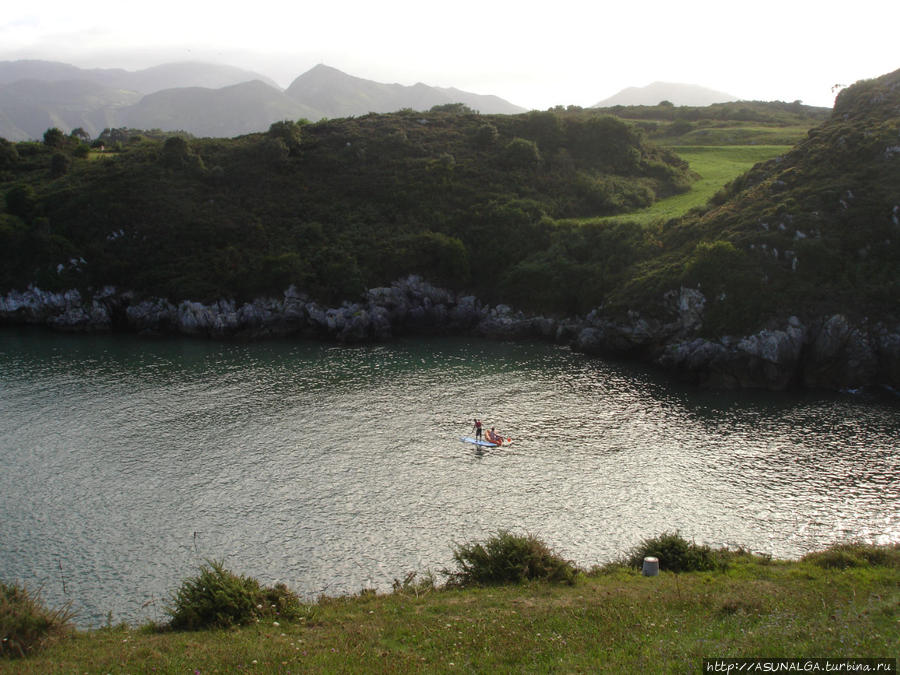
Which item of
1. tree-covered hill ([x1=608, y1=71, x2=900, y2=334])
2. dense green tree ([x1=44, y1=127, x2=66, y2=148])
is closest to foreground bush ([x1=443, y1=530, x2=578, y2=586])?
tree-covered hill ([x1=608, y1=71, x2=900, y2=334])

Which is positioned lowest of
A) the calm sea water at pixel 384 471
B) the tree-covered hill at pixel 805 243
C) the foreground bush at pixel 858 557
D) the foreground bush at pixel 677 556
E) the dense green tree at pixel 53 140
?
the calm sea water at pixel 384 471

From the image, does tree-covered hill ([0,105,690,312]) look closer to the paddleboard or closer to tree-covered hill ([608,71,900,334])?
tree-covered hill ([608,71,900,334])

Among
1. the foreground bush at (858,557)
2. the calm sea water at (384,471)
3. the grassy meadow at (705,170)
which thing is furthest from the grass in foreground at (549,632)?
the grassy meadow at (705,170)

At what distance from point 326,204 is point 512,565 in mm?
79203

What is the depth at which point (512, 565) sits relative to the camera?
77.8 ft

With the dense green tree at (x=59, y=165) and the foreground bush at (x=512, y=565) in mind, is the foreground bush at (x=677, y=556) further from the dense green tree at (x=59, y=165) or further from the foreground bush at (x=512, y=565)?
the dense green tree at (x=59, y=165)

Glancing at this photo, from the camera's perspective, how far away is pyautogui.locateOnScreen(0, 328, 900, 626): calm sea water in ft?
95.8

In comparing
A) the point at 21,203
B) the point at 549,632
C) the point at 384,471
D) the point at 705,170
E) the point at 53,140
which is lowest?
the point at 384,471

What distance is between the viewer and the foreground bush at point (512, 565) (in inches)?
928

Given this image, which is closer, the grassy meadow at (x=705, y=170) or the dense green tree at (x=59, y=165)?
the grassy meadow at (x=705, y=170)

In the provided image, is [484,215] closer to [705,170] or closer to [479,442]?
[705,170]

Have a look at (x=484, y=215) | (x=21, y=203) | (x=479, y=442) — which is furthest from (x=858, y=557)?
(x=21, y=203)

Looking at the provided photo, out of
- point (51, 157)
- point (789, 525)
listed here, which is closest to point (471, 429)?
point (789, 525)

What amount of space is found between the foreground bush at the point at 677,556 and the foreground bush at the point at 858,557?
4048 millimetres
